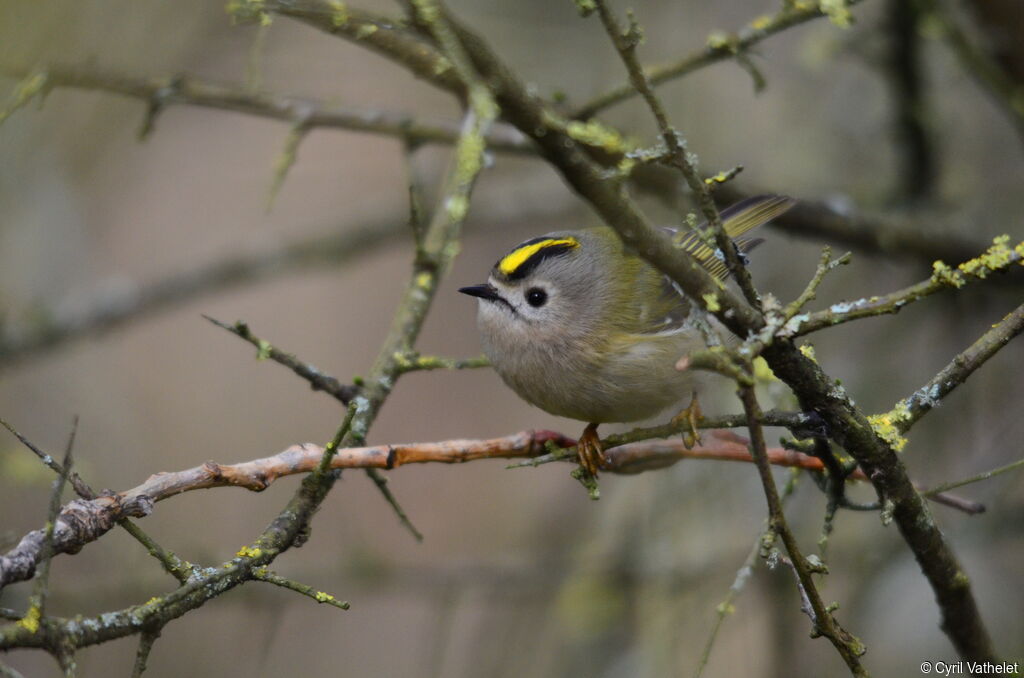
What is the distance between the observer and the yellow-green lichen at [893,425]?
5.74ft

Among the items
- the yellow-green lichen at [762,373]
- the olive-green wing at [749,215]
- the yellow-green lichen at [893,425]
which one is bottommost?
the yellow-green lichen at [893,425]

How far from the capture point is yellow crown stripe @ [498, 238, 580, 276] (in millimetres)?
3105

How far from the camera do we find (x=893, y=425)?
1.77 m

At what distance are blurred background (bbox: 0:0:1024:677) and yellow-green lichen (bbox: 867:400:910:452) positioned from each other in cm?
159

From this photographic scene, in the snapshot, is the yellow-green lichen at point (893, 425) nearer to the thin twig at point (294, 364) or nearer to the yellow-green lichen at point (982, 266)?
the yellow-green lichen at point (982, 266)

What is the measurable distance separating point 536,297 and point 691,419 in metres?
0.94

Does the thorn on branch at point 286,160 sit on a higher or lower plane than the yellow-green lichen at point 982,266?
higher

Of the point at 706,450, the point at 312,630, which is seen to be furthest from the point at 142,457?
the point at 706,450

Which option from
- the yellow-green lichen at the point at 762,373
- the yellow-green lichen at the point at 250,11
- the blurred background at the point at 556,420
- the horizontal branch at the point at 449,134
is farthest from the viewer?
the blurred background at the point at 556,420

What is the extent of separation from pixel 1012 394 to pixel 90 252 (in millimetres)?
5984

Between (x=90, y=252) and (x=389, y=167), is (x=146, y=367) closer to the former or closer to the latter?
(x=90, y=252)

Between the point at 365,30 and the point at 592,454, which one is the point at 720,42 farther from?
the point at 592,454

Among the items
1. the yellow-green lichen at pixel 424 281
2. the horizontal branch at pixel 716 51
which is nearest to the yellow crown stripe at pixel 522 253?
the horizontal branch at pixel 716 51

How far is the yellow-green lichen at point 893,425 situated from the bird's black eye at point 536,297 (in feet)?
4.69
